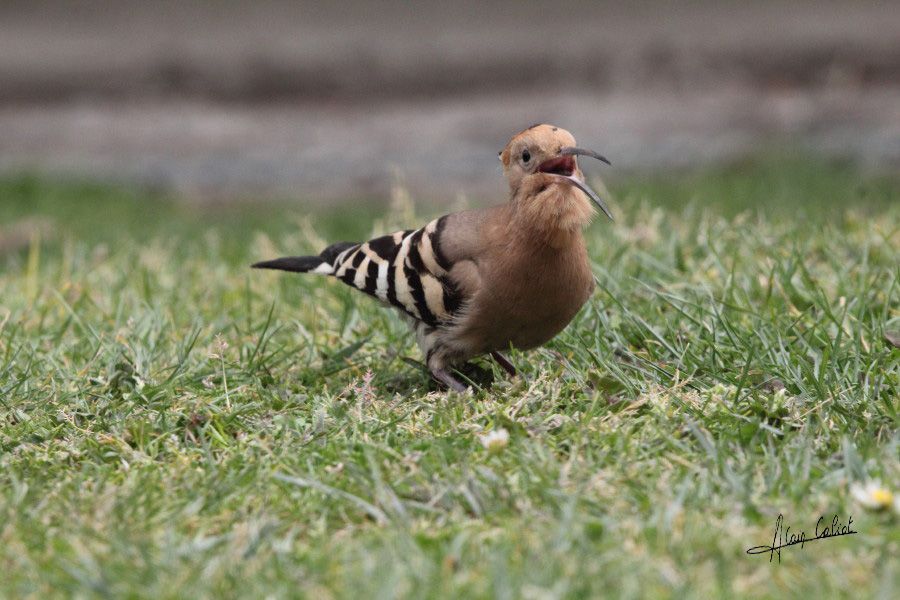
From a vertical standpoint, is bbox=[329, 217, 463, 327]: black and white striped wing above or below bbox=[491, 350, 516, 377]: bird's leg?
above

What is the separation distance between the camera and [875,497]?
2.54 meters

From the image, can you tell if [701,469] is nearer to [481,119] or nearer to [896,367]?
[896,367]

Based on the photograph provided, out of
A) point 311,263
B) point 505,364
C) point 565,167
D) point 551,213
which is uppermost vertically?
point 565,167

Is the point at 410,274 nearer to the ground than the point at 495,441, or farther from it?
farther from it

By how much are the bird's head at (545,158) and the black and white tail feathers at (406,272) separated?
1.14 ft

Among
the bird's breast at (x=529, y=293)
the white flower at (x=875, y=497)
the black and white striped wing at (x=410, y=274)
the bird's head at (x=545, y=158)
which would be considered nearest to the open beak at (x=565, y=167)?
the bird's head at (x=545, y=158)

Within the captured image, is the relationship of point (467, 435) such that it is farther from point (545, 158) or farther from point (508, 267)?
point (545, 158)

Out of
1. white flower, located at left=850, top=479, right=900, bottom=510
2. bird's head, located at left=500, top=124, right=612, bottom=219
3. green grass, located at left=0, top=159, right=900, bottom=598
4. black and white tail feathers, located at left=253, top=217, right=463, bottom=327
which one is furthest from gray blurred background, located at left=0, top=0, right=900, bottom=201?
white flower, located at left=850, top=479, right=900, bottom=510

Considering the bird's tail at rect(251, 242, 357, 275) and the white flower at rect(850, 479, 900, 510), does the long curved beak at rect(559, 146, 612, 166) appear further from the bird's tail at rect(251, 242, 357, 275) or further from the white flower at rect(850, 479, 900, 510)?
the white flower at rect(850, 479, 900, 510)

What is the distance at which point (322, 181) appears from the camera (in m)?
9.67
